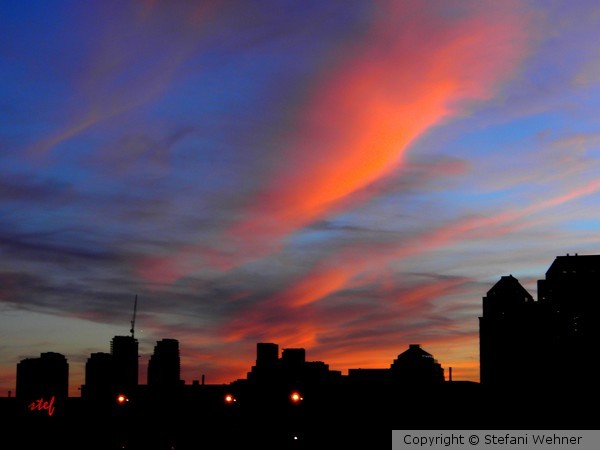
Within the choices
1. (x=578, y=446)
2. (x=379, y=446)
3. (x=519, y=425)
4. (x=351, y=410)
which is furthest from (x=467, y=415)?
(x=578, y=446)

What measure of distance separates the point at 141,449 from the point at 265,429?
167 ft

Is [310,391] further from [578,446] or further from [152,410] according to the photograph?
[578,446]

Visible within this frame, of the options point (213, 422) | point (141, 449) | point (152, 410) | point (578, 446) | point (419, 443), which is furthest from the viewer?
point (152, 410)

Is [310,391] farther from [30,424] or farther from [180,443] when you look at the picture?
[30,424]

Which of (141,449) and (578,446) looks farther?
(141,449)

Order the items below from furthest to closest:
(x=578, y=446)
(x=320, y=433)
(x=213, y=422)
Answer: (x=213, y=422) → (x=320, y=433) → (x=578, y=446)

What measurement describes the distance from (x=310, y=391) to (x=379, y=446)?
124 feet

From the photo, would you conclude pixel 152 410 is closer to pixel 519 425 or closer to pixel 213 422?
pixel 213 422

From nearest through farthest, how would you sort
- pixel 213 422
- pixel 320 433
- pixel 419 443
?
pixel 419 443, pixel 320 433, pixel 213 422

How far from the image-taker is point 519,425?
194 m

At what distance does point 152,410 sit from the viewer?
193 meters

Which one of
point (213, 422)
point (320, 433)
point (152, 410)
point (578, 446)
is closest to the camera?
point (578, 446)

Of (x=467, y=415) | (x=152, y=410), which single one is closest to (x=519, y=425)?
(x=467, y=415)

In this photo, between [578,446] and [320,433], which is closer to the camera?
[578,446]
